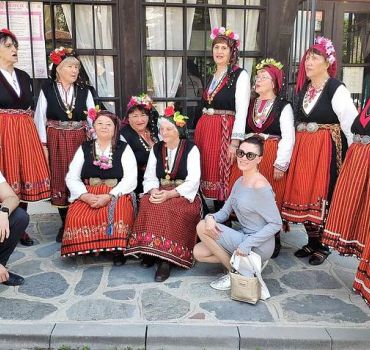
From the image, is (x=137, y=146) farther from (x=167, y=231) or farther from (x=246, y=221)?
(x=246, y=221)

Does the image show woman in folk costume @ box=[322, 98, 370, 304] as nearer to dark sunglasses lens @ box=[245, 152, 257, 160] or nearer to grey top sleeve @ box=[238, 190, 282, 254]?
grey top sleeve @ box=[238, 190, 282, 254]

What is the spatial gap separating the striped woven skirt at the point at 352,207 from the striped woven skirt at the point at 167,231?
1.12 meters

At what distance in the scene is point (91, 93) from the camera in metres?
4.32

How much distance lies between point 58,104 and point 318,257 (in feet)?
9.00

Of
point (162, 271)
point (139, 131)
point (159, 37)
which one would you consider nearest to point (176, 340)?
point (162, 271)

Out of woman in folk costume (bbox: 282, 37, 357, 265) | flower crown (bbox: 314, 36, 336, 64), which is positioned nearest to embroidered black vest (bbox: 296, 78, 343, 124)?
woman in folk costume (bbox: 282, 37, 357, 265)

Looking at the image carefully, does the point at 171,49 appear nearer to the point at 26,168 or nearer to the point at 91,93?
the point at 91,93

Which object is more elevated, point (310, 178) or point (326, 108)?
point (326, 108)

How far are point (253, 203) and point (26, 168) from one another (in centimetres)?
212

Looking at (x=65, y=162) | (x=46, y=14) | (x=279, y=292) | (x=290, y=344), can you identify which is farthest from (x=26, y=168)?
(x=290, y=344)

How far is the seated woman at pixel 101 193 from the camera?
3.65 m

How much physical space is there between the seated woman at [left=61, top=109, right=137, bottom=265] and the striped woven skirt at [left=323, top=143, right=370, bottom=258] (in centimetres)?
168

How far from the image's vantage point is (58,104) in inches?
161

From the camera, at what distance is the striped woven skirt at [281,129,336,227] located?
3566mm
